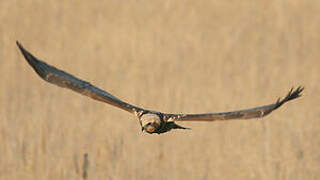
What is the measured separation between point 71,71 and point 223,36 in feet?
5.21

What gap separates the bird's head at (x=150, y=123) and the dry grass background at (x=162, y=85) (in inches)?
54.4

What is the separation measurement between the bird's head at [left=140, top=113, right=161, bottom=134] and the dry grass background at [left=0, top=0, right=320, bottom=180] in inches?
54.4

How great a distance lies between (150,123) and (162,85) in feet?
8.89

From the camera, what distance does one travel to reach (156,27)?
342 inches

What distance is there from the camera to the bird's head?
497 cm

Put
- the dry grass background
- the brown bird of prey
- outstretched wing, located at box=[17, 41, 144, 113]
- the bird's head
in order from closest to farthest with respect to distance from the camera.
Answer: the brown bird of prey → the bird's head → outstretched wing, located at box=[17, 41, 144, 113] → the dry grass background

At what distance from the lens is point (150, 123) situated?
4.97 meters

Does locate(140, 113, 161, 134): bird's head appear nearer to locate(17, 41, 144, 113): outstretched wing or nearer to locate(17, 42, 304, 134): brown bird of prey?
locate(17, 42, 304, 134): brown bird of prey

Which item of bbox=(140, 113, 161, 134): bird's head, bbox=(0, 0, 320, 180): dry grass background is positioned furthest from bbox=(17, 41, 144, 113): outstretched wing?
bbox=(0, 0, 320, 180): dry grass background

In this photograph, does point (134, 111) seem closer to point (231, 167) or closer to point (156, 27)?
point (231, 167)

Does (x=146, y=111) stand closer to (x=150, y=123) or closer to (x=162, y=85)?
(x=150, y=123)

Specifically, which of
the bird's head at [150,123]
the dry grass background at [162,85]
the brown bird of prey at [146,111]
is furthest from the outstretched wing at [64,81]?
the dry grass background at [162,85]

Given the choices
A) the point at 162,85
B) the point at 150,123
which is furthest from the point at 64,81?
the point at 162,85

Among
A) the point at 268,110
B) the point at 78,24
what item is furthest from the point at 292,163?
the point at 78,24
